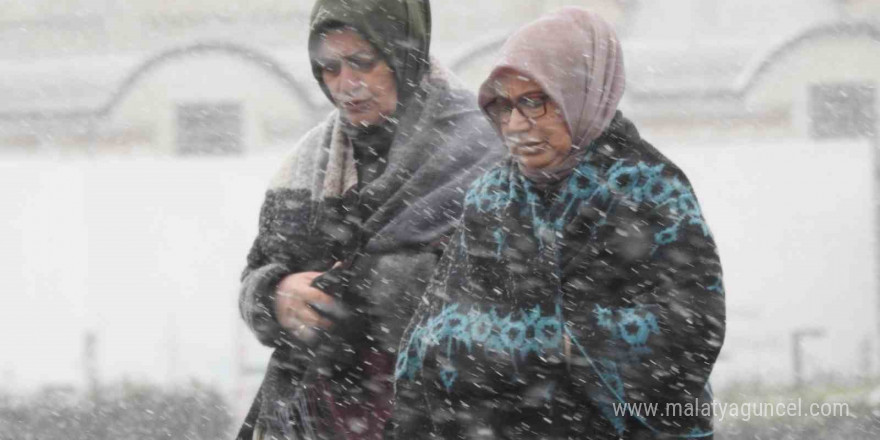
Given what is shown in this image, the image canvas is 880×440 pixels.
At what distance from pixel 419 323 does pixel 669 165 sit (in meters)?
0.61

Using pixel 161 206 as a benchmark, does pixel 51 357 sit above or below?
below

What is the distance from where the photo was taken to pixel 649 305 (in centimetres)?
232

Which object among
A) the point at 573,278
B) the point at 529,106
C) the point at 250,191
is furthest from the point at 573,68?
the point at 250,191

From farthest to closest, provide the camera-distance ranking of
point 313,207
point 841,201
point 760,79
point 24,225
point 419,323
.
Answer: point 760,79 < point 24,225 < point 841,201 < point 313,207 < point 419,323

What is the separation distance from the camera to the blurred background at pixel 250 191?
33.2ft

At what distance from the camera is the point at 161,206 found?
35.8 ft

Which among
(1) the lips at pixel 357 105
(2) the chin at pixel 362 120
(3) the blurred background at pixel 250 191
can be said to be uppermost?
(1) the lips at pixel 357 105

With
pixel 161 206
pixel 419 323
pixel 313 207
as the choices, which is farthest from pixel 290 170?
pixel 161 206

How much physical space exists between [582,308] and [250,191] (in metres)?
8.39

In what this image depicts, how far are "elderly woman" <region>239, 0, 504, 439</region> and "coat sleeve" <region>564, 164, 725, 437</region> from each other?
2.15 feet

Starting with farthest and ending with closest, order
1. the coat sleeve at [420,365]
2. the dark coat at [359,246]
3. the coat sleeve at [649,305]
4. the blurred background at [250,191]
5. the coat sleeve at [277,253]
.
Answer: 1. the blurred background at [250,191]
2. the coat sleeve at [277,253]
3. the dark coat at [359,246]
4. the coat sleeve at [420,365]
5. the coat sleeve at [649,305]

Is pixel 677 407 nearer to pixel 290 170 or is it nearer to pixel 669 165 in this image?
pixel 669 165

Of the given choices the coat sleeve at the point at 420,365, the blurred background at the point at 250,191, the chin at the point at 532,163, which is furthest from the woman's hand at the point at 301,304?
the blurred background at the point at 250,191

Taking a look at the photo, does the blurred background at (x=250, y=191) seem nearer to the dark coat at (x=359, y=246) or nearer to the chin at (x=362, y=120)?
the dark coat at (x=359, y=246)
